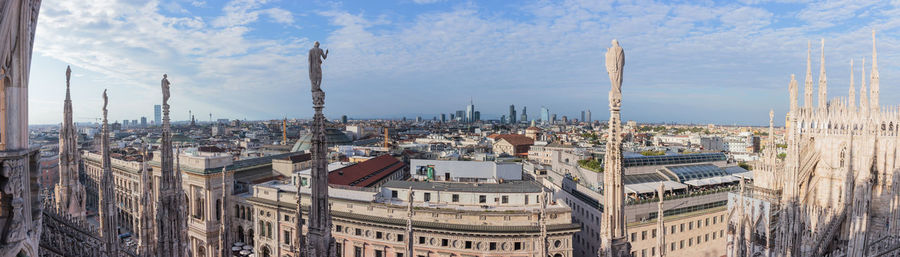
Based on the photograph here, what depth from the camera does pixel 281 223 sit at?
111 feet

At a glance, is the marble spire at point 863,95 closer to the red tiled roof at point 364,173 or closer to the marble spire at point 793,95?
the marble spire at point 793,95

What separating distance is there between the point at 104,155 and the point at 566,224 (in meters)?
26.3

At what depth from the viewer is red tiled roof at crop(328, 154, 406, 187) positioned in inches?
1538

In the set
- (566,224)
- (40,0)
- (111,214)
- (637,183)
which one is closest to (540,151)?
(637,183)

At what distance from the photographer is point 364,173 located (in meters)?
42.6

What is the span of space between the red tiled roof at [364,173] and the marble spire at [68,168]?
20.0m

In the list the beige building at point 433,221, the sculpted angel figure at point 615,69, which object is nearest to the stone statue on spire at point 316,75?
the sculpted angel figure at point 615,69

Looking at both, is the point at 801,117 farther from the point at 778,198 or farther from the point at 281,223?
the point at 281,223

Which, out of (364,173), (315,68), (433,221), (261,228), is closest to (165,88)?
(315,68)

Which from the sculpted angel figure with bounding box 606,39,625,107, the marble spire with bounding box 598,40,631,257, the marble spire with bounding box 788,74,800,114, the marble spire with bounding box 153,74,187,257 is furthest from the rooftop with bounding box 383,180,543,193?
the sculpted angel figure with bounding box 606,39,625,107

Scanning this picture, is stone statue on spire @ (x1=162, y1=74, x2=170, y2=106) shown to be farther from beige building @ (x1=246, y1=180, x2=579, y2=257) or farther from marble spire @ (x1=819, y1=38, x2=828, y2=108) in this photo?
marble spire @ (x1=819, y1=38, x2=828, y2=108)

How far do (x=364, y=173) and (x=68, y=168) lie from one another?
85.1 feet

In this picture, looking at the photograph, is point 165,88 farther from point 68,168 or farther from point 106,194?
point 68,168

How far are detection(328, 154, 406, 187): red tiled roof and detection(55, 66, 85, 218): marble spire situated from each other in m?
→ 20.0
